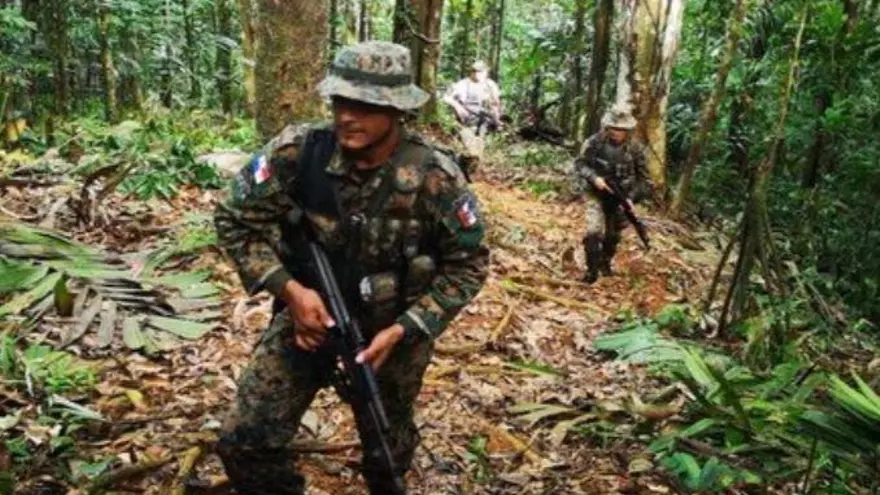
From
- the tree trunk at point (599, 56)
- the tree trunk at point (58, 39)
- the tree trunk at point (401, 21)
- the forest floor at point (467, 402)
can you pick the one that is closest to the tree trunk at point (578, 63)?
the tree trunk at point (599, 56)

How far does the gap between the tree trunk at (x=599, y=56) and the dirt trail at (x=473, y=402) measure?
25.9 ft

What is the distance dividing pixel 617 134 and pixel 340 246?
5.79 m

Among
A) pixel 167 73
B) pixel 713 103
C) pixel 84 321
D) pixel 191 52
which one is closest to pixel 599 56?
pixel 713 103

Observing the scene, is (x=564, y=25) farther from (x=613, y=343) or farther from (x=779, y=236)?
(x=613, y=343)

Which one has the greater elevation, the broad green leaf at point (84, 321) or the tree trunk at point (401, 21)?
the tree trunk at point (401, 21)

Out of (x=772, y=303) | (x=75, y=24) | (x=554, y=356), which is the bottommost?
(x=554, y=356)

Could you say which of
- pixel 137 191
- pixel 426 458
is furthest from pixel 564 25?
pixel 426 458

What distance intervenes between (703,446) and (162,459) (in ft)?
8.67

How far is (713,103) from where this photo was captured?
1103 cm

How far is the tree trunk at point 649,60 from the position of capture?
38.1ft

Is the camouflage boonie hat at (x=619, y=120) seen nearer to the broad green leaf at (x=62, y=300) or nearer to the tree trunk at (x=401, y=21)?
the broad green leaf at (x=62, y=300)

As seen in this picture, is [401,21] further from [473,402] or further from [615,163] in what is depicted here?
[473,402]

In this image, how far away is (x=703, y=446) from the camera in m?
4.35

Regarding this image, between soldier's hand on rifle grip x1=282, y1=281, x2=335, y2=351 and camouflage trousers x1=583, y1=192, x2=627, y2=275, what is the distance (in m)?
5.74
